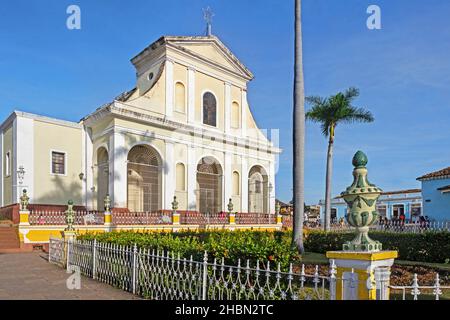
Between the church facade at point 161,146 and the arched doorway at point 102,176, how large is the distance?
0.19ft

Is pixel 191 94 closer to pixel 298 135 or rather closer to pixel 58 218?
pixel 58 218

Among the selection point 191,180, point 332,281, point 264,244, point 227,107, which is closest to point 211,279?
point 264,244

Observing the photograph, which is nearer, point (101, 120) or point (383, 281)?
point (383, 281)

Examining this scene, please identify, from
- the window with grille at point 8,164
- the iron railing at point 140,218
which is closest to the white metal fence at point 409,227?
the iron railing at point 140,218

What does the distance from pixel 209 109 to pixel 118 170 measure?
856cm

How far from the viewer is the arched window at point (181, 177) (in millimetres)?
23117

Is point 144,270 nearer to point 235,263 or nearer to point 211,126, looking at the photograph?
point 235,263

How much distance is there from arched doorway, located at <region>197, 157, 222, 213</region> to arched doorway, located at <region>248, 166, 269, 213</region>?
11.6 ft

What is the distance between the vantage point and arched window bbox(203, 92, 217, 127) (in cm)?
2558

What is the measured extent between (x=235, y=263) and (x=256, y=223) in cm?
1844

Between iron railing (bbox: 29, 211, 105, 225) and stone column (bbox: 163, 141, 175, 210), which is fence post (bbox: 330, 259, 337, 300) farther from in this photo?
stone column (bbox: 163, 141, 175, 210)

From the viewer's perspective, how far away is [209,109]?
1018 inches

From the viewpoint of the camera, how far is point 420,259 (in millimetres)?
13391
